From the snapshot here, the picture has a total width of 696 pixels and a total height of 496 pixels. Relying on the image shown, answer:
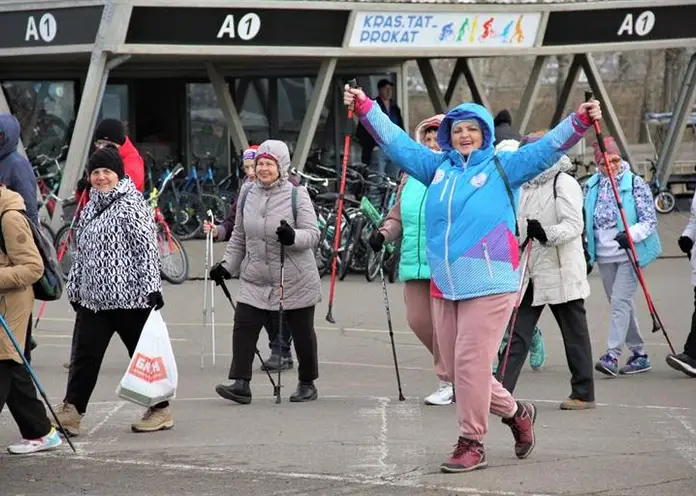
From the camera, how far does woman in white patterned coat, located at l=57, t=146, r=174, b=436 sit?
9.59 m

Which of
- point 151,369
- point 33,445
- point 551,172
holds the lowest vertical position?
point 33,445

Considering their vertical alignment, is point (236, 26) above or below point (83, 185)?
above

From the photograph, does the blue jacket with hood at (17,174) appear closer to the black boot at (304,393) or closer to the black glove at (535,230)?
the black boot at (304,393)

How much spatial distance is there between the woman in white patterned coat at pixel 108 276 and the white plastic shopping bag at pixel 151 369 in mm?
179

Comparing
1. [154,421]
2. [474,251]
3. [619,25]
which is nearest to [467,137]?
[474,251]

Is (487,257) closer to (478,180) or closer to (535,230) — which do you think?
(478,180)

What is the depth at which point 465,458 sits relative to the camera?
8297mm

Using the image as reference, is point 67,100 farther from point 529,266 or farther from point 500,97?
point 500,97

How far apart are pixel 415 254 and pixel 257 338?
124 centimetres

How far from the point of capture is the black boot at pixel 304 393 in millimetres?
11070

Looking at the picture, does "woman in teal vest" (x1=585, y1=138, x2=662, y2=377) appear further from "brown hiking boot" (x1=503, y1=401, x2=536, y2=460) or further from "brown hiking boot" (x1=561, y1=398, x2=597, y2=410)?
"brown hiking boot" (x1=503, y1=401, x2=536, y2=460)

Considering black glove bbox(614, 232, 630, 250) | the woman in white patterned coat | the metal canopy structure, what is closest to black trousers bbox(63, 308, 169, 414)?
the woman in white patterned coat

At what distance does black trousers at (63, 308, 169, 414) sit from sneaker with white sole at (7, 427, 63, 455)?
601 mm

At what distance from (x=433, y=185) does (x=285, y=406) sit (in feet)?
9.41
